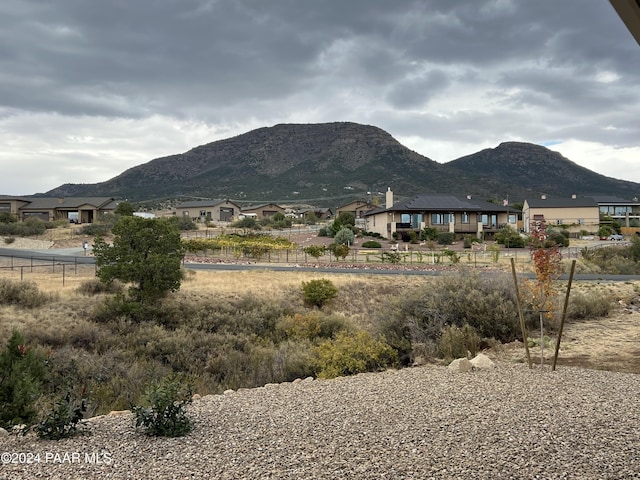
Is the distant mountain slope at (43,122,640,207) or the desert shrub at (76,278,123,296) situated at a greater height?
the distant mountain slope at (43,122,640,207)

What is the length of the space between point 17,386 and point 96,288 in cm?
2016

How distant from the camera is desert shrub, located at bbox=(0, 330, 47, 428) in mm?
8367

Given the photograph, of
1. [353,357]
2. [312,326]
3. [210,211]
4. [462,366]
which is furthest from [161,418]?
[210,211]

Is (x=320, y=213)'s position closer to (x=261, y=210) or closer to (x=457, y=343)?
(x=261, y=210)

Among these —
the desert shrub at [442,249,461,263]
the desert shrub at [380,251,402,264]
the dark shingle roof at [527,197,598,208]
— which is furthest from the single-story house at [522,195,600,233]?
the desert shrub at [380,251,402,264]

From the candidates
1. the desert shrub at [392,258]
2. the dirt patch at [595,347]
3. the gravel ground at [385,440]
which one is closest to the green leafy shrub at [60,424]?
the gravel ground at [385,440]

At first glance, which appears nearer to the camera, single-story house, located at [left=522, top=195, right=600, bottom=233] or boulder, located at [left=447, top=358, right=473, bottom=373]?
boulder, located at [left=447, top=358, right=473, bottom=373]

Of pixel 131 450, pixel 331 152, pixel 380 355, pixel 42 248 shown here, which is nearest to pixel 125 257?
pixel 380 355

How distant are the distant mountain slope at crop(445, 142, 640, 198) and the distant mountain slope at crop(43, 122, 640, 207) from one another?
1.01 ft

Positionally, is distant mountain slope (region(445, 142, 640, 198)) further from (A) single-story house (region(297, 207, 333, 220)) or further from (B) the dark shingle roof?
(B) the dark shingle roof

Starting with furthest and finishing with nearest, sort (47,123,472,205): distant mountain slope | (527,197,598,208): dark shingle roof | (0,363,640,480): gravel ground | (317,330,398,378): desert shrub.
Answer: (47,123,472,205): distant mountain slope < (527,197,598,208): dark shingle roof < (317,330,398,378): desert shrub < (0,363,640,480): gravel ground

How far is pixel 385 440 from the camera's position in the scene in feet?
22.4

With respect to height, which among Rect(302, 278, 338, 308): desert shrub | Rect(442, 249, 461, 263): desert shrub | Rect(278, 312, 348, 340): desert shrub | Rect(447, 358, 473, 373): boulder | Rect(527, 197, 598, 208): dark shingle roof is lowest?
Rect(278, 312, 348, 340): desert shrub

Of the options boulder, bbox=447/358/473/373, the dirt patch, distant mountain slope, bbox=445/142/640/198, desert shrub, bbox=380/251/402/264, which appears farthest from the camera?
distant mountain slope, bbox=445/142/640/198
